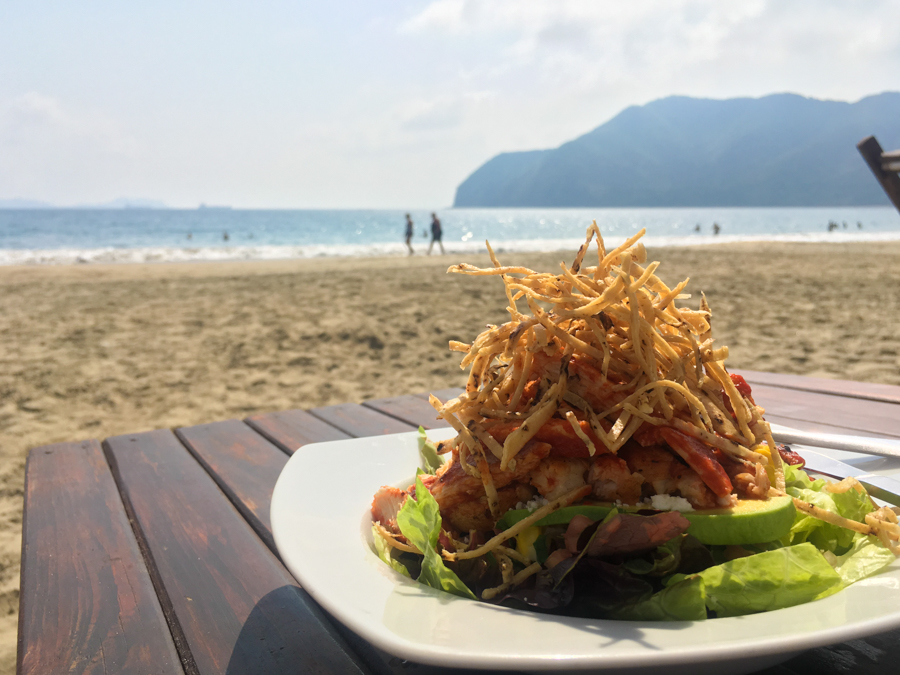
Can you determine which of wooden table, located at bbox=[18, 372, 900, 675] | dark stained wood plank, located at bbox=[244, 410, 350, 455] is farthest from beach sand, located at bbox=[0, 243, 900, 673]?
dark stained wood plank, located at bbox=[244, 410, 350, 455]

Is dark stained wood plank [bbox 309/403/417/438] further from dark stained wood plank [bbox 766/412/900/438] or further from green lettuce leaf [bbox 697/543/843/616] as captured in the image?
green lettuce leaf [bbox 697/543/843/616]

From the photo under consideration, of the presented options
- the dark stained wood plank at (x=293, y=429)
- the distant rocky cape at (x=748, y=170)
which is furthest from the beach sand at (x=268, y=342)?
the distant rocky cape at (x=748, y=170)

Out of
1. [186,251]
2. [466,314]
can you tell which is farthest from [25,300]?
[186,251]

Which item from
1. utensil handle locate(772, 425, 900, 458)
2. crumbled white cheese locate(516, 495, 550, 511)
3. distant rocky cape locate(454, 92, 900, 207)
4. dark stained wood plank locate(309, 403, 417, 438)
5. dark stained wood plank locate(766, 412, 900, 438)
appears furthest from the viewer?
distant rocky cape locate(454, 92, 900, 207)

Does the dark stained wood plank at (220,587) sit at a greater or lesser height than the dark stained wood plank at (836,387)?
lesser

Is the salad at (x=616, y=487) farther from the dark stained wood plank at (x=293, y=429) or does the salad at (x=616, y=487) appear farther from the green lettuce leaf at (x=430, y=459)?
the dark stained wood plank at (x=293, y=429)

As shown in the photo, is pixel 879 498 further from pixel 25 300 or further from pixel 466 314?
pixel 25 300
